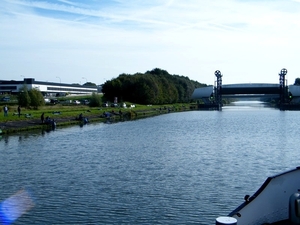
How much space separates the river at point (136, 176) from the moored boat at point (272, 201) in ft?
13.7

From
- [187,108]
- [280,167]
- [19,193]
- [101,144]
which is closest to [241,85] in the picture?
[187,108]

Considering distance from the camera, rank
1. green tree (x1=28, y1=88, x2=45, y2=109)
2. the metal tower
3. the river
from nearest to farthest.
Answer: the river < green tree (x1=28, y1=88, x2=45, y2=109) < the metal tower

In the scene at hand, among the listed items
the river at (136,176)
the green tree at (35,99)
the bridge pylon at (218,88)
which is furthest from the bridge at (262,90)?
the river at (136,176)

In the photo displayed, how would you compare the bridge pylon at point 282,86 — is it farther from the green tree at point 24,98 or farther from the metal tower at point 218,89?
the green tree at point 24,98

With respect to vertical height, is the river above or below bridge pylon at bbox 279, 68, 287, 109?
below

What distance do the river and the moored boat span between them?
13.7ft

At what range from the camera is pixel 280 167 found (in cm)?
2605

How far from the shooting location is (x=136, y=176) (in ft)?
78.4

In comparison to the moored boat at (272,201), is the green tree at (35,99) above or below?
above

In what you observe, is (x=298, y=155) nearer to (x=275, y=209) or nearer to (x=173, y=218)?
(x=173, y=218)

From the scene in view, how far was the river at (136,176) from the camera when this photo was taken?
17141 mm

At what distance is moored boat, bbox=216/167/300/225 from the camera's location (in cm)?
1208

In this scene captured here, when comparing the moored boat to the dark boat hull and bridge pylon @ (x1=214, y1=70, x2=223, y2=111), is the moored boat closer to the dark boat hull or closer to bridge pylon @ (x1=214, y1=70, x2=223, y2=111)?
the dark boat hull

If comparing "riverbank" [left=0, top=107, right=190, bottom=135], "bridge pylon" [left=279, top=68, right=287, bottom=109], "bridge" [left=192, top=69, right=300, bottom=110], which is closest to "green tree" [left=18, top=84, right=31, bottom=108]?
"riverbank" [left=0, top=107, right=190, bottom=135]
